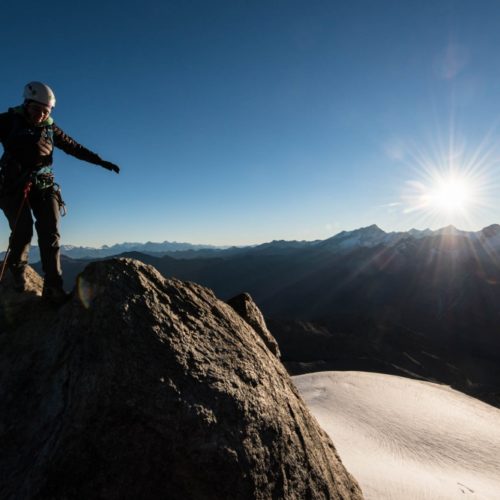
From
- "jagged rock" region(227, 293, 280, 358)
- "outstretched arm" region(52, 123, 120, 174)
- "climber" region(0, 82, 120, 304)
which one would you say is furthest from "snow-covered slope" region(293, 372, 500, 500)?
"outstretched arm" region(52, 123, 120, 174)

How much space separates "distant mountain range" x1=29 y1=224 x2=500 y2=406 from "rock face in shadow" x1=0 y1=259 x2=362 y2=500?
48144 millimetres

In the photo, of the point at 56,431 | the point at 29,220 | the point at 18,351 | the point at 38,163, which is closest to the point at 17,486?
the point at 56,431

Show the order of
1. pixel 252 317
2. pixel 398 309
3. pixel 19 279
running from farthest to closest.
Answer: pixel 398 309 → pixel 252 317 → pixel 19 279

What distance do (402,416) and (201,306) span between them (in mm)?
18586

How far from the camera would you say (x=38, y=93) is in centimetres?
499

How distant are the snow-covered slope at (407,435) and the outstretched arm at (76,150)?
9.35 meters

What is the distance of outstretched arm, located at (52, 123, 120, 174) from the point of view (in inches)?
218

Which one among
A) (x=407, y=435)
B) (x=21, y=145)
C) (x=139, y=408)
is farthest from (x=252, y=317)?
(x=407, y=435)

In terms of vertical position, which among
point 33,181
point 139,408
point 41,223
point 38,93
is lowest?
point 139,408

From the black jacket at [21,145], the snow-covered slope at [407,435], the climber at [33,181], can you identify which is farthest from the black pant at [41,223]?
the snow-covered slope at [407,435]

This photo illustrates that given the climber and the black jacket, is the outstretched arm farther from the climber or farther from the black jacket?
the black jacket

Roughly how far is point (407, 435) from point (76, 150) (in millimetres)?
17883

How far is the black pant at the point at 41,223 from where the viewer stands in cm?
515

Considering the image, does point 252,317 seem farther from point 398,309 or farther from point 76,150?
point 398,309
